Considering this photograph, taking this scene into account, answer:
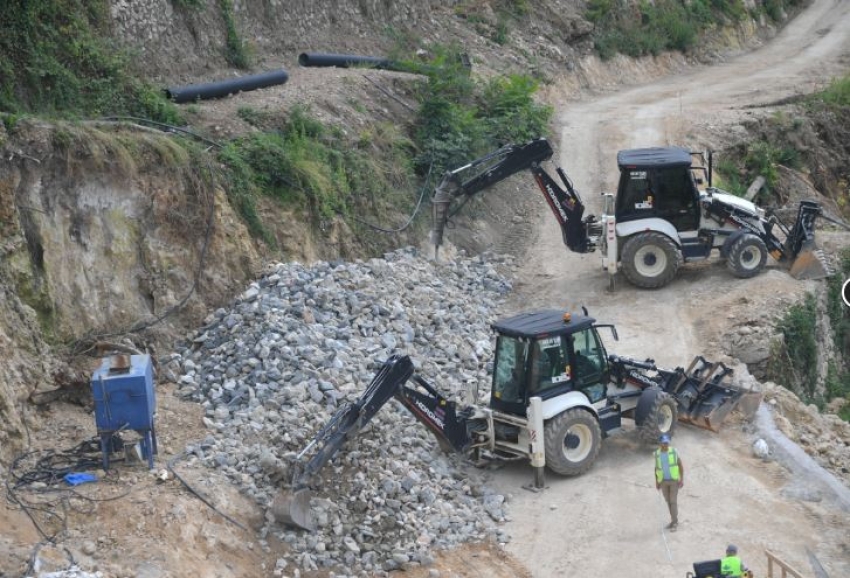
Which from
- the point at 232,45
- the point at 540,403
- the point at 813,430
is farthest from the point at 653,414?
the point at 232,45

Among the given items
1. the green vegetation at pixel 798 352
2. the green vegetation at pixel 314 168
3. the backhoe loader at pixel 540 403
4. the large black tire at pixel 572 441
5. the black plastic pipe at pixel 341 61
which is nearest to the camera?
the backhoe loader at pixel 540 403

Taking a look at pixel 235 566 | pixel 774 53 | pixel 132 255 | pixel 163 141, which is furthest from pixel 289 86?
pixel 774 53

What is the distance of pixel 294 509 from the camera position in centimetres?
1322

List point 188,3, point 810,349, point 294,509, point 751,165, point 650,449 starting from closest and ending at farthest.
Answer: point 294,509
point 650,449
point 810,349
point 188,3
point 751,165

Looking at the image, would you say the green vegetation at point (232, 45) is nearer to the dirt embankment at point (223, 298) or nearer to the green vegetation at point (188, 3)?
the dirt embankment at point (223, 298)

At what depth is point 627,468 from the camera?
15.8m

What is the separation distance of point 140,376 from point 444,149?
12730mm

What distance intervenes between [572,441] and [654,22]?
28472mm

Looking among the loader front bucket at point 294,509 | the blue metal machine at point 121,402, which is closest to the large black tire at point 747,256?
the loader front bucket at point 294,509

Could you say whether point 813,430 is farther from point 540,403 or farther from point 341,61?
point 341,61

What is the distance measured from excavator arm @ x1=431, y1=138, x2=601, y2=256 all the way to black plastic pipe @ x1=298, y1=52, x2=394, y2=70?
5274 mm

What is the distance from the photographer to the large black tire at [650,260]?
22.0 meters

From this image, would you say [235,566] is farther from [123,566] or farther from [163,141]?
[163,141]

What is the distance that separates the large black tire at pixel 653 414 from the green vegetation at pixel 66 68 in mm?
9674
